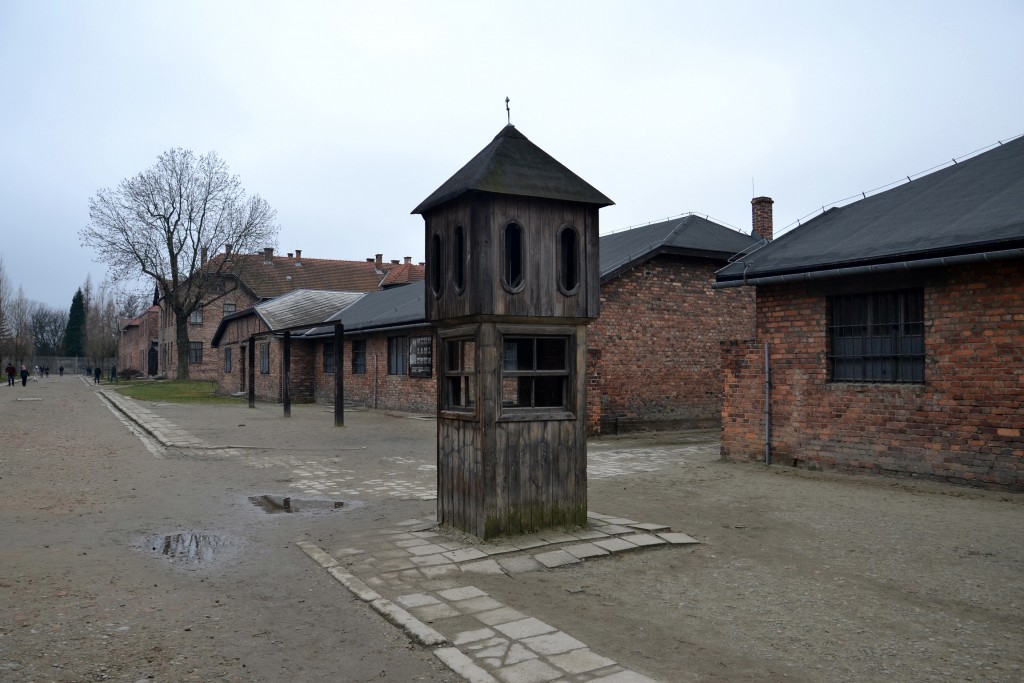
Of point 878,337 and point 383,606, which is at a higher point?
point 878,337

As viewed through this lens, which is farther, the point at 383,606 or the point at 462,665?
A: the point at 383,606

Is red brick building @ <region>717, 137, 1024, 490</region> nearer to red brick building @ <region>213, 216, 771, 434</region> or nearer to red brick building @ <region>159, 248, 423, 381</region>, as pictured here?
red brick building @ <region>213, 216, 771, 434</region>

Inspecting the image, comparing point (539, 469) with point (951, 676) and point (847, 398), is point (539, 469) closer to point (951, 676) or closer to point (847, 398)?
point (951, 676)

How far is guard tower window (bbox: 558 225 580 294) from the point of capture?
659cm

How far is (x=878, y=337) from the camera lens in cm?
991

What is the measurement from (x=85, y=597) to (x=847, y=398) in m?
9.05

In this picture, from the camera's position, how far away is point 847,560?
5895 millimetres

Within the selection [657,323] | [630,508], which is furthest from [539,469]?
[657,323]

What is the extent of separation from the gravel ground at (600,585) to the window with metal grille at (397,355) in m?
12.1

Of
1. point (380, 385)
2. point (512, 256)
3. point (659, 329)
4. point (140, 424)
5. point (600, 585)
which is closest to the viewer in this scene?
point (600, 585)

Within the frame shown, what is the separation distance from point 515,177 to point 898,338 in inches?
241

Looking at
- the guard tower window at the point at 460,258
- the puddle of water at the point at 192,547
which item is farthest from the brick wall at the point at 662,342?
the puddle of water at the point at 192,547

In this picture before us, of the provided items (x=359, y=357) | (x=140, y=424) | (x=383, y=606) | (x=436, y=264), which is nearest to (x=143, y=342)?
(x=359, y=357)

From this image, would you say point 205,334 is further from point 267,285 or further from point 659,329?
point 659,329
